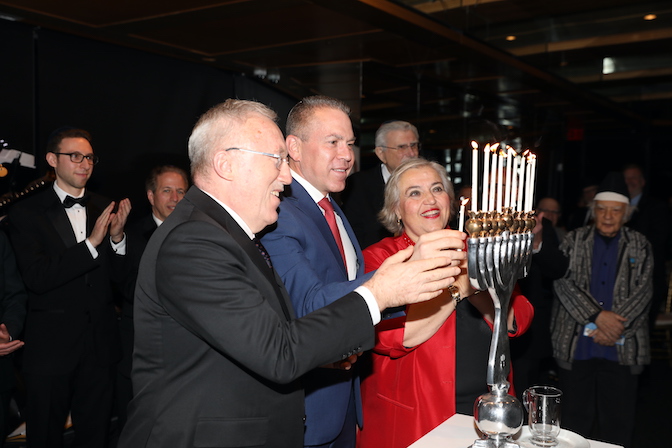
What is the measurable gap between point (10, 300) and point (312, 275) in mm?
2207

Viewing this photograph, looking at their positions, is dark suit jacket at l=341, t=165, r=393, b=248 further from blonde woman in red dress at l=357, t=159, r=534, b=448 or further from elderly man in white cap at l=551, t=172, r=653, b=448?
blonde woman in red dress at l=357, t=159, r=534, b=448

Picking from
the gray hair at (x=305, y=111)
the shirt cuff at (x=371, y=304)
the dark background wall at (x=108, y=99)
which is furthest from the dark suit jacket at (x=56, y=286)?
the shirt cuff at (x=371, y=304)

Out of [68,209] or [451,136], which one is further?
[451,136]

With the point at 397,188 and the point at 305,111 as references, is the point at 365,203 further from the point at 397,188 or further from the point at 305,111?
the point at 305,111

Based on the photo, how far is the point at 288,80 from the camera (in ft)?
16.6

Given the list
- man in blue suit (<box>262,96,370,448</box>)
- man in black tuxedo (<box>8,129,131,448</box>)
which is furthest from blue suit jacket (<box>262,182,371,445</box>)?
man in black tuxedo (<box>8,129,131,448</box>)

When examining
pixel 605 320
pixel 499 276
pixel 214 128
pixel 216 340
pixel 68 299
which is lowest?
pixel 605 320

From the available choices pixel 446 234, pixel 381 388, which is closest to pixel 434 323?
pixel 381 388

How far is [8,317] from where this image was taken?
3.21 meters

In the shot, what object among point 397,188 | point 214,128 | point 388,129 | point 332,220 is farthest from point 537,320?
point 214,128

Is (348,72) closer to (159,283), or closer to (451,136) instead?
(451,136)

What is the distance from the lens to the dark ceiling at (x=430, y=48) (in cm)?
392

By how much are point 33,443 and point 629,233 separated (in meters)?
3.82

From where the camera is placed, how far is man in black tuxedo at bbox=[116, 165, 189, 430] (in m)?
3.74
